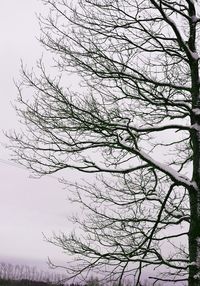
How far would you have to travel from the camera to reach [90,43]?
7098 mm

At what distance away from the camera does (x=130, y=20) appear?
740 centimetres

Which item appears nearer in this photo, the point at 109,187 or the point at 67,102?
the point at 67,102

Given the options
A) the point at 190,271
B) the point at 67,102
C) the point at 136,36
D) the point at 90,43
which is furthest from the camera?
the point at 136,36

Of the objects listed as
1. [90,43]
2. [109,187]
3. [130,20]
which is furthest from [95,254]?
[130,20]

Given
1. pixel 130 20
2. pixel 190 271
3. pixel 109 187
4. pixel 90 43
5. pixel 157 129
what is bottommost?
pixel 190 271

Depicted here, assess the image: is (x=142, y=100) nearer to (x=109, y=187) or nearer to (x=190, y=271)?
(x=109, y=187)

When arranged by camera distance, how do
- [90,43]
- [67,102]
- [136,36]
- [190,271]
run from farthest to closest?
[136,36], [90,43], [67,102], [190,271]

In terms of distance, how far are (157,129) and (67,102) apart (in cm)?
140

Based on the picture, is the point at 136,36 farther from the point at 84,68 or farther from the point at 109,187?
the point at 109,187

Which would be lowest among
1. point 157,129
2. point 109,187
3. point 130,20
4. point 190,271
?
point 190,271

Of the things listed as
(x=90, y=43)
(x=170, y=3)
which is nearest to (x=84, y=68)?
(x=90, y=43)

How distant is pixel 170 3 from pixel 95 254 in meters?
4.11

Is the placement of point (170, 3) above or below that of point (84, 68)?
above

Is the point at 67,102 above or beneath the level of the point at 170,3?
beneath
